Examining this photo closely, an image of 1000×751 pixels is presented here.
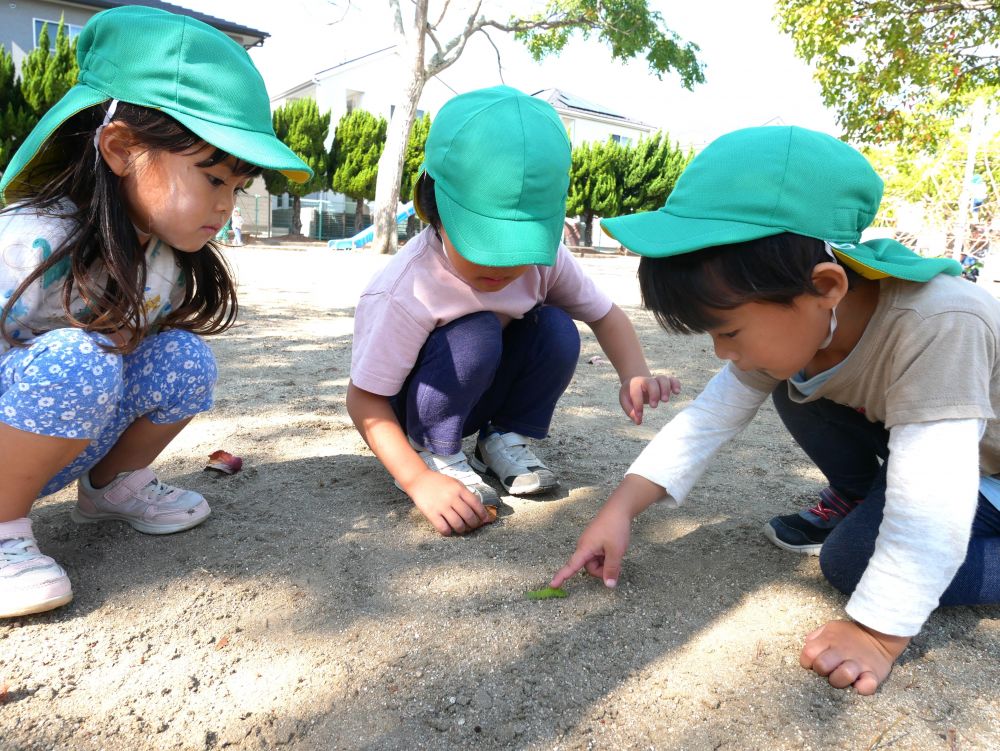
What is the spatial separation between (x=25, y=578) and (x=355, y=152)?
57.8ft

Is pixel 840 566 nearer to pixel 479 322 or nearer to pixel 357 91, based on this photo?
pixel 479 322

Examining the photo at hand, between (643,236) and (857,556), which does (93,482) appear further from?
(857,556)

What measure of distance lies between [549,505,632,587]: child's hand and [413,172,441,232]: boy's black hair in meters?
0.81

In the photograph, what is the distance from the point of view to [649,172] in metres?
21.3

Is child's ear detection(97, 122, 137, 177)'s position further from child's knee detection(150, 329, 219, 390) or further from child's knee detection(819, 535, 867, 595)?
child's knee detection(819, 535, 867, 595)

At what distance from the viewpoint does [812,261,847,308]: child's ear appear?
1.16 meters

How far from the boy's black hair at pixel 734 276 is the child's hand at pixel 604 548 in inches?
15.8

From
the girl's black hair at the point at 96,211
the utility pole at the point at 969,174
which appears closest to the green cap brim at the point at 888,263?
the girl's black hair at the point at 96,211

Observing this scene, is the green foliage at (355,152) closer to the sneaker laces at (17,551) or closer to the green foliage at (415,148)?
the green foliage at (415,148)

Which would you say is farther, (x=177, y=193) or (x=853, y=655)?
(x=177, y=193)

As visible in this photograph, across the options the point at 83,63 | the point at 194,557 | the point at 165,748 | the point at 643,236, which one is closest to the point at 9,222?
the point at 83,63

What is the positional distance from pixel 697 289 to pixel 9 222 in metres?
1.19

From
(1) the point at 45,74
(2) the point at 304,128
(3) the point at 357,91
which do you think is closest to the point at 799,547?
(1) the point at 45,74

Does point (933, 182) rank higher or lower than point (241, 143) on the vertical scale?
lower
